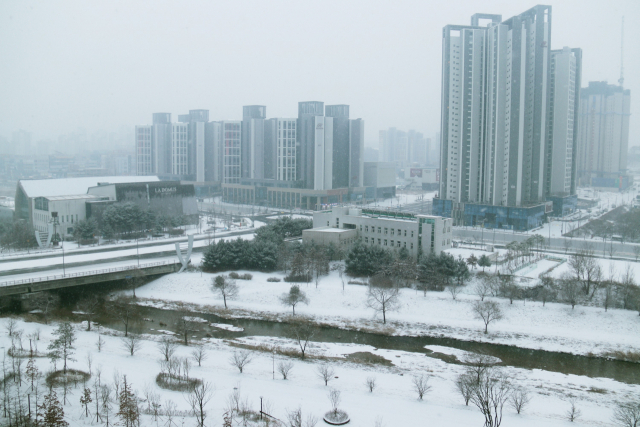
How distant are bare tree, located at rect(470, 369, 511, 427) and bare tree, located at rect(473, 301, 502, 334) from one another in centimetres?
220

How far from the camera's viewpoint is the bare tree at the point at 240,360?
310 inches

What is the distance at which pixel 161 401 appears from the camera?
21.1 feet

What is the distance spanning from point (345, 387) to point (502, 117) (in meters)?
18.0

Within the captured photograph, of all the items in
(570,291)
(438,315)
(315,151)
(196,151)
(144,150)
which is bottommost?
(438,315)

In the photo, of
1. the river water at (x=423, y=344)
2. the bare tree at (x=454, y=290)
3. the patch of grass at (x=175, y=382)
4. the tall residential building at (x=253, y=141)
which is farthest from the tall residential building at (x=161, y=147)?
the patch of grass at (x=175, y=382)

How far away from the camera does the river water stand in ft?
28.0

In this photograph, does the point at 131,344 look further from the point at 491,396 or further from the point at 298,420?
the point at 491,396

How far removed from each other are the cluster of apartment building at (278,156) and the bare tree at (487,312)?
64.6 ft

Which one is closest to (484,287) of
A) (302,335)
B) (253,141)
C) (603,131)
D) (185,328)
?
(302,335)

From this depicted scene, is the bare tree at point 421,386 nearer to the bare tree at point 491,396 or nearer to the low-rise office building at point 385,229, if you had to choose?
the bare tree at point 491,396

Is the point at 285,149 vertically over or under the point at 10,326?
over

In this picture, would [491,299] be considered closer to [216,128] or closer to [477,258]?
[477,258]

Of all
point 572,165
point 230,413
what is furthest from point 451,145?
point 230,413

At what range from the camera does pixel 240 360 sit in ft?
26.9
